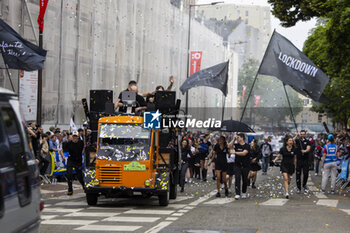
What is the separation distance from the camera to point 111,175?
49.2ft

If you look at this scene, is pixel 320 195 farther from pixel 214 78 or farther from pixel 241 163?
pixel 214 78

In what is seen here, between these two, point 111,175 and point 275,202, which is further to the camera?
point 275,202

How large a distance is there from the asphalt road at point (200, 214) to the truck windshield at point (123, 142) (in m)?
1.20

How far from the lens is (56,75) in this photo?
94.0 feet

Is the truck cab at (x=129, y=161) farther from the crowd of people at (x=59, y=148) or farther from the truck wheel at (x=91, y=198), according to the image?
the crowd of people at (x=59, y=148)

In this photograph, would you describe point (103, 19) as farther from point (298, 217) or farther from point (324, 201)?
point (298, 217)

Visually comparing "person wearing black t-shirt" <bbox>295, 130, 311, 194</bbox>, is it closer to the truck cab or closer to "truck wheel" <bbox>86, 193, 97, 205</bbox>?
the truck cab

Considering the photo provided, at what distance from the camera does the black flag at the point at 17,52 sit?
19.0 metres

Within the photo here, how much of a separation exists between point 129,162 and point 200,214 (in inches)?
87.6

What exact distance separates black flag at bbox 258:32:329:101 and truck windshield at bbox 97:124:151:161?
5.82 metres

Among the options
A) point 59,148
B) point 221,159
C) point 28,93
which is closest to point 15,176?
point 221,159

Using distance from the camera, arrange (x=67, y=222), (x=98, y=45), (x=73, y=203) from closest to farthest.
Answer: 1. (x=67, y=222)
2. (x=73, y=203)
3. (x=98, y=45)

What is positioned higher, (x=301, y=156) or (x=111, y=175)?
(x=301, y=156)

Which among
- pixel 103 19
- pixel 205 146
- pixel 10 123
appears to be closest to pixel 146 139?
pixel 10 123
